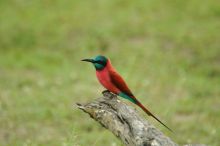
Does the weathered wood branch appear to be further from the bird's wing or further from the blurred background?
the blurred background

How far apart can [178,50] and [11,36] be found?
3.12 meters

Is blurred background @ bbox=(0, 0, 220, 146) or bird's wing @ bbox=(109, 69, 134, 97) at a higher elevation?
blurred background @ bbox=(0, 0, 220, 146)

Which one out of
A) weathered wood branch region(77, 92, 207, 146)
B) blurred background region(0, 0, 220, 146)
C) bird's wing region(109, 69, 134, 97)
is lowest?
weathered wood branch region(77, 92, 207, 146)

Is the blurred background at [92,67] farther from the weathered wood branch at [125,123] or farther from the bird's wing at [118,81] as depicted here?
the weathered wood branch at [125,123]

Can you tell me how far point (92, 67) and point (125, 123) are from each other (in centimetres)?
654

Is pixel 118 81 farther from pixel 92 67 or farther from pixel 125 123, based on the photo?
pixel 92 67

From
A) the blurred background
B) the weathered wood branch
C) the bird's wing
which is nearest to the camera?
the weathered wood branch

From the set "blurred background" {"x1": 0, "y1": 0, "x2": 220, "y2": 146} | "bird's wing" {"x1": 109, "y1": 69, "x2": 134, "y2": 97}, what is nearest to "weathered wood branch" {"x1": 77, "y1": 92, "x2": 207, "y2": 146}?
"bird's wing" {"x1": 109, "y1": 69, "x2": 134, "y2": 97}

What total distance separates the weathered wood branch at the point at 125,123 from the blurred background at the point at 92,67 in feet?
7.60

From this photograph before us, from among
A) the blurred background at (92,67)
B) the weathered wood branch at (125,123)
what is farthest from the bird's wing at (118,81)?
the blurred background at (92,67)

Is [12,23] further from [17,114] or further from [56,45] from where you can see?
[17,114]

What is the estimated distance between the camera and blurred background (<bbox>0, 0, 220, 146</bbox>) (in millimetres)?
9242

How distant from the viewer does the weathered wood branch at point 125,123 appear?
4.97m

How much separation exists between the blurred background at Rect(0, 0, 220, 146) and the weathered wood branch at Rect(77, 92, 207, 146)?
2315mm
